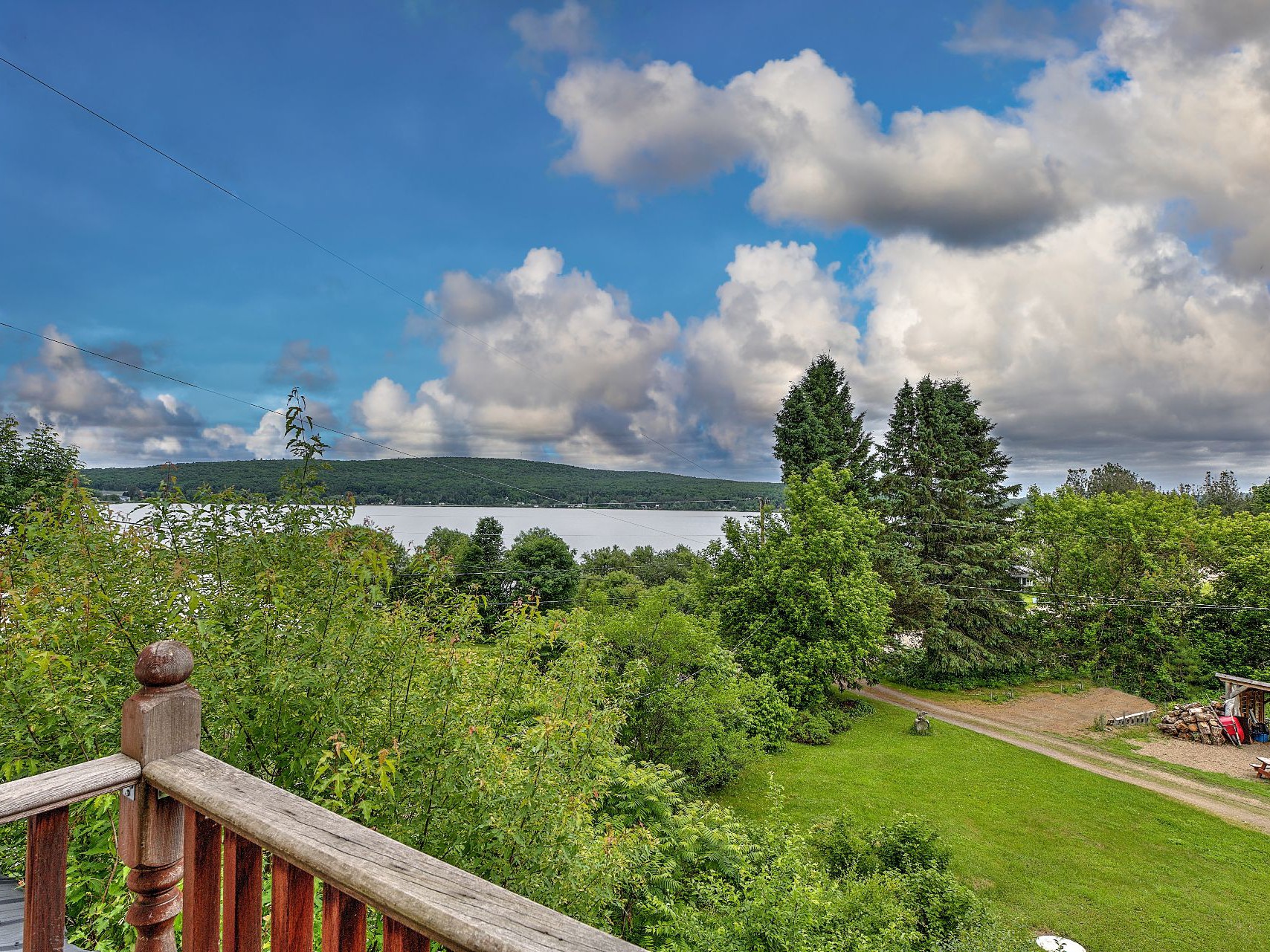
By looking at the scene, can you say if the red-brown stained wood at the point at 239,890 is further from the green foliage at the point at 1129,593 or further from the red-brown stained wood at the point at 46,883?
the green foliage at the point at 1129,593

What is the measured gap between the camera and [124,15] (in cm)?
702

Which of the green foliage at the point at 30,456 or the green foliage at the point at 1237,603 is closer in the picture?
the green foliage at the point at 30,456

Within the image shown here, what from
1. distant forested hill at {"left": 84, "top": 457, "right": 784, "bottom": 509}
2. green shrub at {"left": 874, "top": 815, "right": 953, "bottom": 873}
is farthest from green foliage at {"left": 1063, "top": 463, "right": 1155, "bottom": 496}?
green shrub at {"left": 874, "top": 815, "right": 953, "bottom": 873}

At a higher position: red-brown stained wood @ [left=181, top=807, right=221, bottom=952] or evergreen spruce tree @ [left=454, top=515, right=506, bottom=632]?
red-brown stained wood @ [left=181, top=807, right=221, bottom=952]

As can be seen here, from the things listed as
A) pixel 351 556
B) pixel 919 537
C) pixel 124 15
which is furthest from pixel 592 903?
pixel 919 537

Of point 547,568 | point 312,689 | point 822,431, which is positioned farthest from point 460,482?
point 312,689

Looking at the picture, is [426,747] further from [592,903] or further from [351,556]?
[592,903]

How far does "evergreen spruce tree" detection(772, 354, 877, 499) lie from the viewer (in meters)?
26.6

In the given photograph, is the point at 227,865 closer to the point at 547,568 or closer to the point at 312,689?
the point at 312,689

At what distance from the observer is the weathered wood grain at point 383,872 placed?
0.81 meters

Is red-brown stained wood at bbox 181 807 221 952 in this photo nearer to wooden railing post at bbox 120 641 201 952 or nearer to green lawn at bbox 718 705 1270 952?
wooden railing post at bbox 120 641 201 952

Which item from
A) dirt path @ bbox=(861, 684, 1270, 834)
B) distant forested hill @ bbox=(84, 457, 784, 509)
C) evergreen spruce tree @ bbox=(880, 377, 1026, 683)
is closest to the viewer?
distant forested hill @ bbox=(84, 457, 784, 509)

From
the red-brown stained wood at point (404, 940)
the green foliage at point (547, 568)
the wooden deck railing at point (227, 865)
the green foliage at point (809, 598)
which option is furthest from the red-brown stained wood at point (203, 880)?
the green foliage at point (547, 568)

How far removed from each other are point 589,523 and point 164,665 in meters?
56.4
